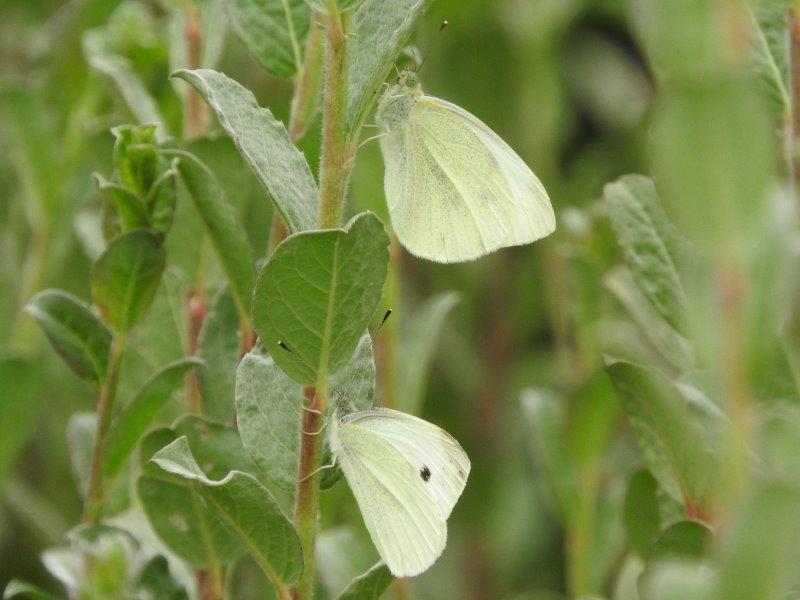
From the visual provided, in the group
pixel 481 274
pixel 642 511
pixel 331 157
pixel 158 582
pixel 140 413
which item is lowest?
pixel 481 274

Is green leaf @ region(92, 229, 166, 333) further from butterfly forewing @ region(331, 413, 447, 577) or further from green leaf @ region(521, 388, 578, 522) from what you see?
green leaf @ region(521, 388, 578, 522)

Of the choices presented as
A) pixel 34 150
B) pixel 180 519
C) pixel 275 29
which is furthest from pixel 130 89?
pixel 180 519

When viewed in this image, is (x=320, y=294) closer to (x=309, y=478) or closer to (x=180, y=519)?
(x=309, y=478)

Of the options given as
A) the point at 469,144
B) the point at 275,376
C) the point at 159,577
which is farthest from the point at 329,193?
the point at 469,144

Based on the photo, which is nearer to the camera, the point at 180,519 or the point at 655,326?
the point at 180,519

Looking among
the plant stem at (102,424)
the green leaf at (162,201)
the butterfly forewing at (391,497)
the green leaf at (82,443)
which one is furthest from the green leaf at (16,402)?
the butterfly forewing at (391,497)

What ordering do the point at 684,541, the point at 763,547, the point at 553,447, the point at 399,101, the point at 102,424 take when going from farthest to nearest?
the point at 553,447 → the point at 399,101 → the point at 102,424 → the point at 684,541 → the point at 763,547

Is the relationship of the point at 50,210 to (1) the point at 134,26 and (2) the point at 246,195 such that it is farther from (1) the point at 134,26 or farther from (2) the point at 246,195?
(2) the point at 246,195

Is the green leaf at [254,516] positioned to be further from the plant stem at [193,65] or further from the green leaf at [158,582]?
the plant stem at [193,65]
